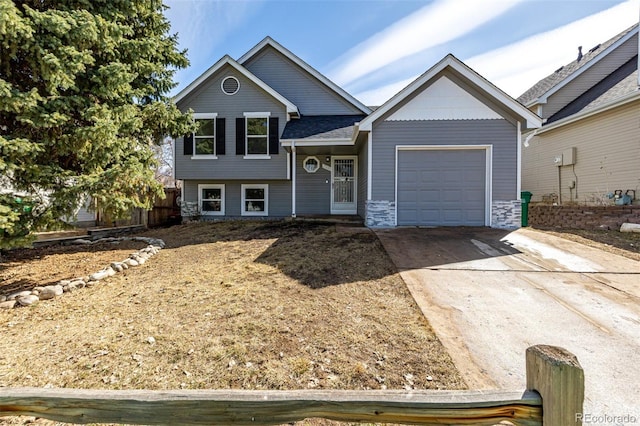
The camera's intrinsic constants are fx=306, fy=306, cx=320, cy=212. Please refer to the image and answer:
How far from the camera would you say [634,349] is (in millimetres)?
2912

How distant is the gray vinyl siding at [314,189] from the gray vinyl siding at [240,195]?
0.52 m

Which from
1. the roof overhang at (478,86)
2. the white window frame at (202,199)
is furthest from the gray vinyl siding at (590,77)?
the white window frame at (202,199)

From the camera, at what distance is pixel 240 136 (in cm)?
1220

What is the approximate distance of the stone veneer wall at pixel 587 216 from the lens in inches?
358

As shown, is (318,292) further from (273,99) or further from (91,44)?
(273,99)

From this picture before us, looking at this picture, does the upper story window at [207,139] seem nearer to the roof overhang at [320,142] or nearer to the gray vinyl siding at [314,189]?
the roof overhang at [320,142]

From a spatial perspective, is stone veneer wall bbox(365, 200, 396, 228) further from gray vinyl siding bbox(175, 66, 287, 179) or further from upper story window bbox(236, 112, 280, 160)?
upper story window bbox(236, 112, 280, 160)

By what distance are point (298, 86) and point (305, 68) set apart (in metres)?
0.79

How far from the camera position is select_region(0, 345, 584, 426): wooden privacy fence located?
1259mm

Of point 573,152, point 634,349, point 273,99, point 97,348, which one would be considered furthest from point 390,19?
point 97,348

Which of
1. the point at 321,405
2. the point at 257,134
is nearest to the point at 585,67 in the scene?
the point at 257,134

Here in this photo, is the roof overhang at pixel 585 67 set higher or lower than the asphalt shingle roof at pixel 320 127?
higher

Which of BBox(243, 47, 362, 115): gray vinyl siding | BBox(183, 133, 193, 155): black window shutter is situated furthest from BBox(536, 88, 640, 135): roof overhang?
BBox(183, 133, 193, 155): black window shutter

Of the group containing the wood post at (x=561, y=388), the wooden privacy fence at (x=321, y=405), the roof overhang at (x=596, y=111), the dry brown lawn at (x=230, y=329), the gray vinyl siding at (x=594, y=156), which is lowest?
the dry brown lawn at (x=230, y=329)
